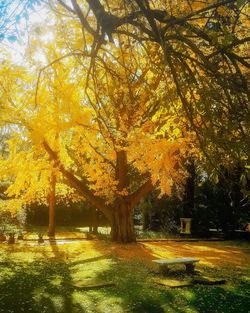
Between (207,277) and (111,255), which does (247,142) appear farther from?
(111,255)

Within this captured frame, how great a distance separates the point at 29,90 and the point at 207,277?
9867 millimetres

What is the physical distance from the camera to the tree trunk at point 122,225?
19.5 metres

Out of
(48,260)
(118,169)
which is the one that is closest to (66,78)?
(118,169)

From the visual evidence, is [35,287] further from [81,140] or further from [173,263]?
[81,140]

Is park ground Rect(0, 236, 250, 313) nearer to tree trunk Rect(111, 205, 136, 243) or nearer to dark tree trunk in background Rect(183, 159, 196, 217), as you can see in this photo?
tree trunk Rect(111, 205, 136, 243)

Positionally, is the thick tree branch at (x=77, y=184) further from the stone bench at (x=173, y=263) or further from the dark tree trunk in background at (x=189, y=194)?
the stone bench at (x=173, y=263)

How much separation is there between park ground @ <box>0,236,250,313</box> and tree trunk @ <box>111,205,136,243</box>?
1.17 m

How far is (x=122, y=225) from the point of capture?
64.2 ft

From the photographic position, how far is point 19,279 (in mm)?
10641

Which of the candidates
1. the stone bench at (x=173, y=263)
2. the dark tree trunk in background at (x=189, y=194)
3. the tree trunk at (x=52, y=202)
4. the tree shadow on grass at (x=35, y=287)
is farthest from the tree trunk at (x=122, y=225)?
the stone bench at (x=173, y=263)

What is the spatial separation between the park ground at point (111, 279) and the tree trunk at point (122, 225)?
3.84 ft

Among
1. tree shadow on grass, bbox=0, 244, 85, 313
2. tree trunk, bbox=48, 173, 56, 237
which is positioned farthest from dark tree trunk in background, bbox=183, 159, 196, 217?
tree shadow on grass, bbox=0, 244, 85, 313

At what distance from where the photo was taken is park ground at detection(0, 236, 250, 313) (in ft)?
26.8

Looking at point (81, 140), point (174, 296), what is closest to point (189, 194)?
point (81, 140)
